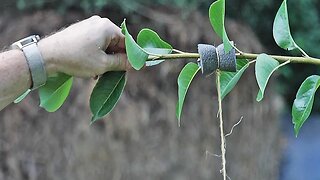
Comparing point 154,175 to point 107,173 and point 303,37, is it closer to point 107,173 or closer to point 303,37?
point 107,173

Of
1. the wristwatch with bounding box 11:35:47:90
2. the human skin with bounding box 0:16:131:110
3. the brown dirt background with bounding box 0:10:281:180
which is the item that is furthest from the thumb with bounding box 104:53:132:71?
the brown dirt background with bounding box 0:10:281:180

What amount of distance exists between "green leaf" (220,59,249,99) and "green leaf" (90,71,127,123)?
16 centimetres

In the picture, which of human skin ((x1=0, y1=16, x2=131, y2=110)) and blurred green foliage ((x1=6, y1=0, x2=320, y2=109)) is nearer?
human skin ((x1=0, y1=16, x2=131, y2=110))

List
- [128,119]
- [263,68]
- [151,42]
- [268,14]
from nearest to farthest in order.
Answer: [263,68] < [151,42] < [128,119] < [268,14]

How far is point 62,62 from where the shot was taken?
1.19m

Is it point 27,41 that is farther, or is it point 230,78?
point 27,41

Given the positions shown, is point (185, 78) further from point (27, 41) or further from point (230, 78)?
point (27, 41)

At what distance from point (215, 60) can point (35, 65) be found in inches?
12.9

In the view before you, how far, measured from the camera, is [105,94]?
115 centimetres

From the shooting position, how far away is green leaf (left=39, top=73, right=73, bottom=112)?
3.87 ft

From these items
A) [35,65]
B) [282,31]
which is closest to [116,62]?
[35,65]

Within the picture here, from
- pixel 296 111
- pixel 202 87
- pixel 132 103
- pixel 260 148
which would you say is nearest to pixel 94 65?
pixel 296 111

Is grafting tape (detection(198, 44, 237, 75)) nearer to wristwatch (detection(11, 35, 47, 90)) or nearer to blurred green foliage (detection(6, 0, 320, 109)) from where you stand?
wristwatch (detection(11, 35, 47, 90))

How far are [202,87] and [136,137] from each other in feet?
1.51
